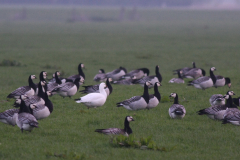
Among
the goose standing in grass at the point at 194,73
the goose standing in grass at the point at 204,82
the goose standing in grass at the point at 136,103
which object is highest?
the goose standing in grass at the point at 194,73

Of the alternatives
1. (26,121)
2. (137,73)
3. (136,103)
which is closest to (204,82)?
(137,73)

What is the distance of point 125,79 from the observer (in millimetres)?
19312

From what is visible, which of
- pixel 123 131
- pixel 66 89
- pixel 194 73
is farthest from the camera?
pixel 194 73

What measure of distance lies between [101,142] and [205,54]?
29.8m

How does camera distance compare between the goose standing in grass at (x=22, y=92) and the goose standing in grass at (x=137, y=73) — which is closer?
the goose standing in grass at (x=22, y=92)

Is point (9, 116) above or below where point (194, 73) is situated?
below

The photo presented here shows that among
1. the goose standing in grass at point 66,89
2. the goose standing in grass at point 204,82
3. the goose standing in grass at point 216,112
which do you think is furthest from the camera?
the goose standing in grass at point 204,82

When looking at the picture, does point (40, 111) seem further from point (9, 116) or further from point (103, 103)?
point (103, 103)

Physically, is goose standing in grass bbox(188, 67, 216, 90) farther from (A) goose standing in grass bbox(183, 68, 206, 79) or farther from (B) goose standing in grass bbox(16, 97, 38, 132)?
(B) goose standing in grass bbox(16, 97, 38, 132)

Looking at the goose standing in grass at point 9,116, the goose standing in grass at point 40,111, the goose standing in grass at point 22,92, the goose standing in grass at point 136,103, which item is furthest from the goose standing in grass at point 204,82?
the goose standing in grass at point 9,116

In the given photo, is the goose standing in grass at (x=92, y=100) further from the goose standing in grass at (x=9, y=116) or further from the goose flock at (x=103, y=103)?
the goose standing in grass at (x=9, y=116)

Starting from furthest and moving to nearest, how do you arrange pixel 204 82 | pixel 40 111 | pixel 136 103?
1. pixel 204 82
2. pixel 136 103
3. pixel 40 111

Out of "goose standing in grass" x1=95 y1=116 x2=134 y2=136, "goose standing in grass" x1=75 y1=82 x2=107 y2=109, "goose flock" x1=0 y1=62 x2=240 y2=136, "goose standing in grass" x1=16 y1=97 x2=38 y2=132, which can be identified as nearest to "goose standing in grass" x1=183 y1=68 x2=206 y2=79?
"goose flock" x1=0 y1=62 x2=240 y2=136

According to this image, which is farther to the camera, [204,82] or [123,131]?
[204,82]
